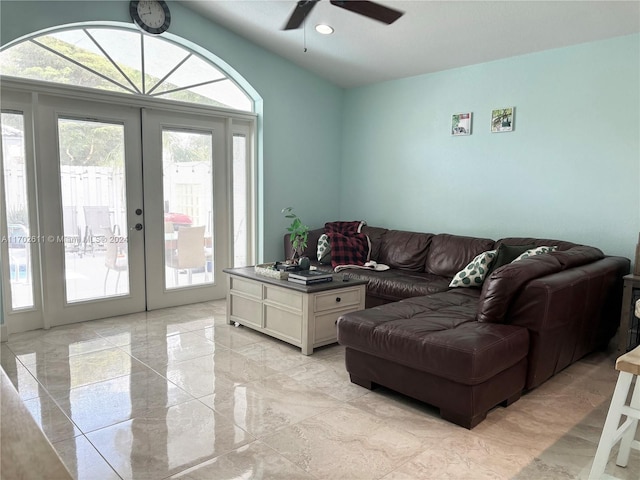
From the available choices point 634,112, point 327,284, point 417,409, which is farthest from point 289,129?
point 417,409

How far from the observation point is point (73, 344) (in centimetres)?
367

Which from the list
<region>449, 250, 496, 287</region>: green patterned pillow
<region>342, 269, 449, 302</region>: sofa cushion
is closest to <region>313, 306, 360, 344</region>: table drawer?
<region>342, 269, 449, 302</region>: sofa cushion

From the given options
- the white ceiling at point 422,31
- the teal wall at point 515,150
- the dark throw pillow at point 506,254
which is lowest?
the dark throw pillow at point 506,254

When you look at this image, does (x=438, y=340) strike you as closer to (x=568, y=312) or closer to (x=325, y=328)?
(x=568, y=312)

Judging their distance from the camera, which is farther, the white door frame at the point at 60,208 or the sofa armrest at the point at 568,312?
the white door frame at the point at 60,208

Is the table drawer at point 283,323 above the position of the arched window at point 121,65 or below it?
below

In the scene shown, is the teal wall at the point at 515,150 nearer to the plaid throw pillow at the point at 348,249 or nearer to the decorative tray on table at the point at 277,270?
the plaid throw pillow at the point at 348,249

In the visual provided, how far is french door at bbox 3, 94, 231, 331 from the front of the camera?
4.03m

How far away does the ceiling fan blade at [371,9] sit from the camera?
267 centimetres

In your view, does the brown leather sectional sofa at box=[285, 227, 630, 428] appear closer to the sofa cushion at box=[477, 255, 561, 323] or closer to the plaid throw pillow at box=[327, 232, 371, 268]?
the sofa cushion at box=[477, 255, 561, 323]

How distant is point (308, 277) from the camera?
3596mm

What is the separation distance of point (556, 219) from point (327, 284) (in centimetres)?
220

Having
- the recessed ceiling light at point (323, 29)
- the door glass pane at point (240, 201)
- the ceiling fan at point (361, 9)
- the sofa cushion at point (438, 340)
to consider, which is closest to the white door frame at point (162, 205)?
the door glass pane at point (240, 201)

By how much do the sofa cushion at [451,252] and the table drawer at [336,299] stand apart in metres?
1.13
